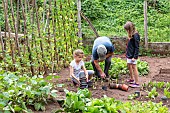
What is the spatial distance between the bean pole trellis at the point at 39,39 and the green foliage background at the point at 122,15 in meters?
3.05

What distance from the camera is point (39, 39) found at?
8.46m

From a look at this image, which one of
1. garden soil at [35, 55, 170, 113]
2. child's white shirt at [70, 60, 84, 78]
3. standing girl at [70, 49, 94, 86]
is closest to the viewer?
garden soil at [35, 55, 170, 113]

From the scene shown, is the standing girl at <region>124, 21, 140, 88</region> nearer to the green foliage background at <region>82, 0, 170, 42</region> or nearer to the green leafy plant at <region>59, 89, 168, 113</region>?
the green leafy plant at <region>59, 89, 168, 113</region>

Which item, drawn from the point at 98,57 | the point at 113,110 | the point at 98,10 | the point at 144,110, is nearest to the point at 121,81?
the point at 98,57

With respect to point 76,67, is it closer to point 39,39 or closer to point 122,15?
point 39,39

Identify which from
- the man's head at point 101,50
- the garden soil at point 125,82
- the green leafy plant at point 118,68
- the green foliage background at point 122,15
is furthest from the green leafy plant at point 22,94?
the green foliage background at point 122,15

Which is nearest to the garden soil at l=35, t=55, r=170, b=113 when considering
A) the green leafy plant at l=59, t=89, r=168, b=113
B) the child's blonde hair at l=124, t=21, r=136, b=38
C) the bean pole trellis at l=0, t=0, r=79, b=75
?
the green leafy plant at l=59, t=89, r=168, b=113

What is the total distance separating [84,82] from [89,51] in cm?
525

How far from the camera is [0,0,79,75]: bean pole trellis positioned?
25.1ft

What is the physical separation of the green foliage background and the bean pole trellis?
3.05 meters

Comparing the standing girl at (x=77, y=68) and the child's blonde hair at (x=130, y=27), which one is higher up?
the child's blonde hair at (x=130, y=27)

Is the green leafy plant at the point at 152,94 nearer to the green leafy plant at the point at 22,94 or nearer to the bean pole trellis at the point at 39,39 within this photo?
the bean pole trellis at the point at 39,39

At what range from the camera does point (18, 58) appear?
780 centimetres

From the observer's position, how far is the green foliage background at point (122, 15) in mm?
13570
